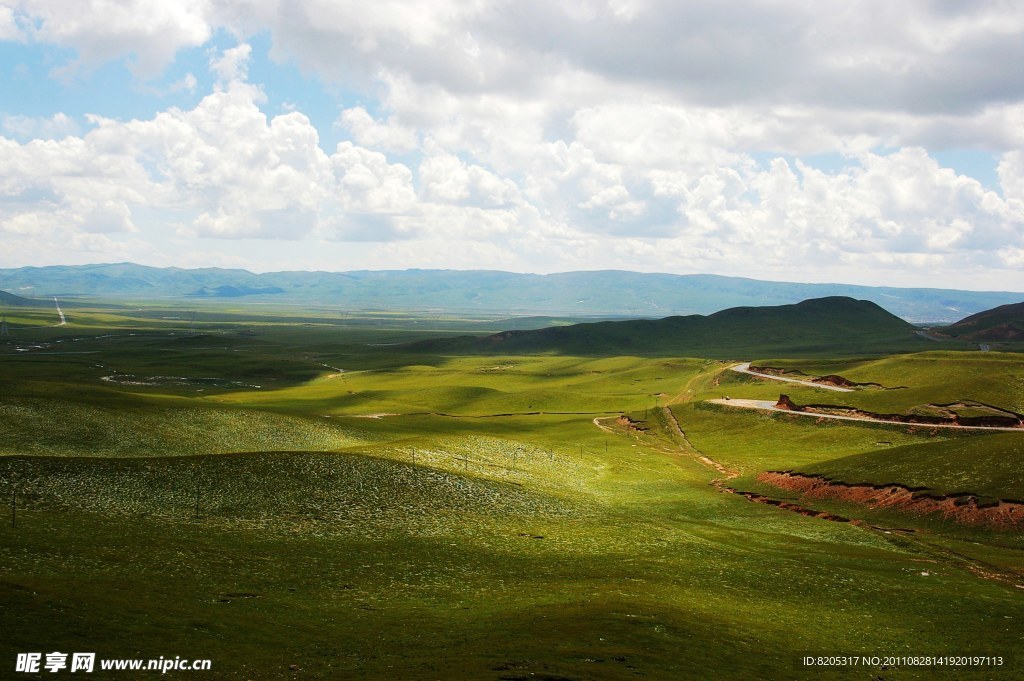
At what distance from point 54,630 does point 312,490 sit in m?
32.6

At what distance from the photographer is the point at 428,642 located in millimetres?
31328

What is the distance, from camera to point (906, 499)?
215 feet

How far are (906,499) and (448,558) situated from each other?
46.8m

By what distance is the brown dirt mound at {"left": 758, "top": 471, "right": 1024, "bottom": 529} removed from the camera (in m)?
58.1

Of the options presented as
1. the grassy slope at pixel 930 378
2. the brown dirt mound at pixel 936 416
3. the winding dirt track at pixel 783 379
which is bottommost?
the brown dirt mound at pixel 936 416

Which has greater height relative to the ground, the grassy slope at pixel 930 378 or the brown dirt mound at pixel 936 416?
the grassy slope at pixel 930 378

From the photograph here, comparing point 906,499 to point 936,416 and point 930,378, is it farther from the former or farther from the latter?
point 930,378

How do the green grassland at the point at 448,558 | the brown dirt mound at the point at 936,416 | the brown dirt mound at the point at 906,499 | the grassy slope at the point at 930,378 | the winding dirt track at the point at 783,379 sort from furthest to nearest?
the winding dirt track at the point at 783,379 < the grassy slope at the point at 930,378 < the brown dirt mound at the point at 936,416 < the brown dirt mound at the point at 906,499 < the green grassland at the point at 448,558

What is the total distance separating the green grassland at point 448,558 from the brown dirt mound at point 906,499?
9.48ft

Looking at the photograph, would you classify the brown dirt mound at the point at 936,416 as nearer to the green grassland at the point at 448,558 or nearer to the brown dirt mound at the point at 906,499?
the green grassland at the point at 448,558

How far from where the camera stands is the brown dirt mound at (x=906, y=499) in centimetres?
5812

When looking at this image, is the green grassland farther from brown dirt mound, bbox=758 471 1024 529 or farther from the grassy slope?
the grassy slope

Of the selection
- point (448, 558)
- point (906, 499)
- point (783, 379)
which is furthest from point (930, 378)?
point (448, 558)

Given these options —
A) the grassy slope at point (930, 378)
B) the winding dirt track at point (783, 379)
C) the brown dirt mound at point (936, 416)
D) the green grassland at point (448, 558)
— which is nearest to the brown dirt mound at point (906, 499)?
the green grassland at point (448, 558)
